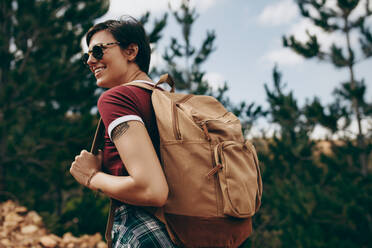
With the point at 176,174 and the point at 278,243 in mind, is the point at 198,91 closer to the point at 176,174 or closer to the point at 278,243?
the point at 278,243

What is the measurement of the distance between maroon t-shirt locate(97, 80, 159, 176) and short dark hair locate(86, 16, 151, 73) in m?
0.28

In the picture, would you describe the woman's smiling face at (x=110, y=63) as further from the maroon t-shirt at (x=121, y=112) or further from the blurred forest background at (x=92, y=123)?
the blurred forest background at (x=92, y=123)

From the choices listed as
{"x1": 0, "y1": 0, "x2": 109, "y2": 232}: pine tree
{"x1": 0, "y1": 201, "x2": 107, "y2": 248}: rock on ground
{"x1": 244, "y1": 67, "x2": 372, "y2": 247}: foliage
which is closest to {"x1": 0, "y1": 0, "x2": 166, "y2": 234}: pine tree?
{"x1": 0, "y1": 0, "x2": 109, "y2": 232}: pine tree

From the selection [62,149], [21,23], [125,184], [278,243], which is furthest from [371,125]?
[125,184]

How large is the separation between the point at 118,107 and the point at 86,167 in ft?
0.92

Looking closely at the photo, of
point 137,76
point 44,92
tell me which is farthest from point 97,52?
point 44,92

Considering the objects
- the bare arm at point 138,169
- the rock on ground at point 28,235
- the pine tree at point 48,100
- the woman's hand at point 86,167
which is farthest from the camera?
the pine tree at point 48,100

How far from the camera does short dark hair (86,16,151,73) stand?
1.39 m

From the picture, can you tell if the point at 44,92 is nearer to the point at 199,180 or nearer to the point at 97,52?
the point at 97,52

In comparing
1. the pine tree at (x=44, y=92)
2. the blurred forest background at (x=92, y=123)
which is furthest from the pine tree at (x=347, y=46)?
A: the pine tree at (x=44, y=92)

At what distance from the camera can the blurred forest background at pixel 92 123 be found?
19.8ft

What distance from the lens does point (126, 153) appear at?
1.04 meters

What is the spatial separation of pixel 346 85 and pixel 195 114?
6.93m

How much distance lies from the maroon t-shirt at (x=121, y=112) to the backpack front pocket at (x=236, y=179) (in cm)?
23
